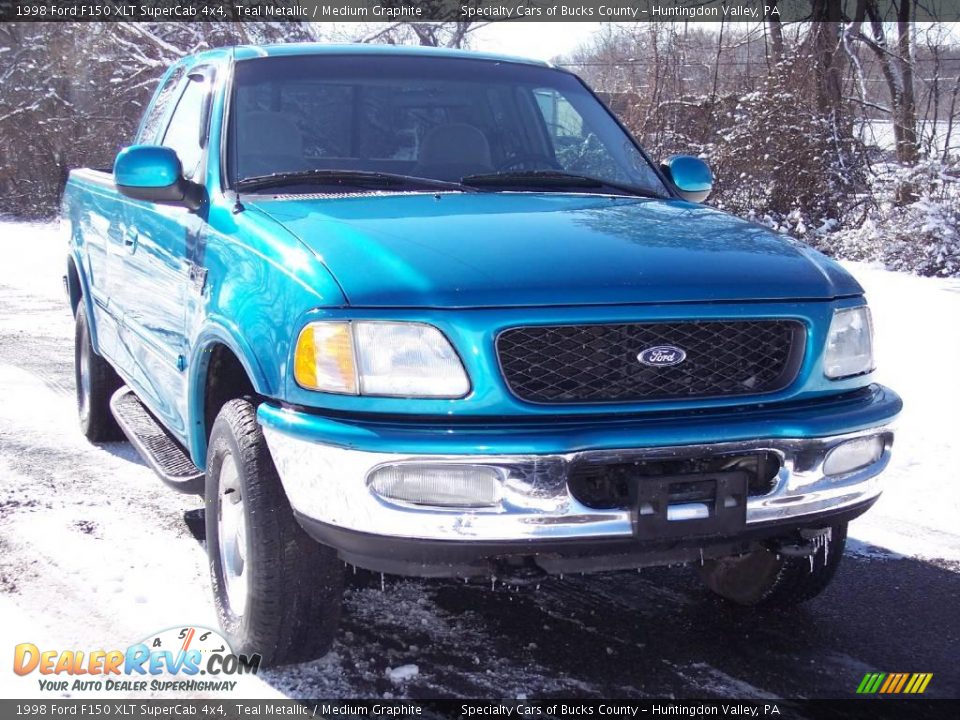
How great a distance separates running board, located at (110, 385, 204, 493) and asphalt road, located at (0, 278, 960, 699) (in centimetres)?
36

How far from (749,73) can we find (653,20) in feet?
5.18

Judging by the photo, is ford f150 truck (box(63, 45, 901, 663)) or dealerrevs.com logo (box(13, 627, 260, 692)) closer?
ford f150 truck (box(63, 45, 901, 663))

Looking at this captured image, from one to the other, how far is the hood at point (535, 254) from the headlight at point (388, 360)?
0.08 m

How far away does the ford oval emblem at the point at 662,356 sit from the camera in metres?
2.88

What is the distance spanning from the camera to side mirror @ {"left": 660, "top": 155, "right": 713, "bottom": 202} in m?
4.50

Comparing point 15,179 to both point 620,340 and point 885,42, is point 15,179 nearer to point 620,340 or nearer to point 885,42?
point 885,42

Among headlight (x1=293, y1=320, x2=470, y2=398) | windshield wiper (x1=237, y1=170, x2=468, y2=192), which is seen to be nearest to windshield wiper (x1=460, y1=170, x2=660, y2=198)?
windshield wiper (x1=237, y1=170, x2=468, y2=192)

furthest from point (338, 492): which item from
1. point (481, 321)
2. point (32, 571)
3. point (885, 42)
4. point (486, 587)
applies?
point (885, 42)

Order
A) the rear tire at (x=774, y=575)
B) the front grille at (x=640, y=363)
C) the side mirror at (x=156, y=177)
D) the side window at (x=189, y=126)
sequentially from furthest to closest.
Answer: the side window at (x=189, y=126)
the side mirror at (x=156, y=177)
the rear tire at (x=774, y=575)
the front grille at (x=640, y=363)

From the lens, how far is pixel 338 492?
272 cm

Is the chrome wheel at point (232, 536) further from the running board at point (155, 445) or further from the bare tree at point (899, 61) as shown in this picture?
the bare tree at point (899, 61)

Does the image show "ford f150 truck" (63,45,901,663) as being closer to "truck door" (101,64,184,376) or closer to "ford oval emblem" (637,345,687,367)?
"ford oval emblem" (637,345,687,367)

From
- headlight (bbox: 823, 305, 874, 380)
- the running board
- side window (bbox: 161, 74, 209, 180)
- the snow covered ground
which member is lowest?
the snow covered ground

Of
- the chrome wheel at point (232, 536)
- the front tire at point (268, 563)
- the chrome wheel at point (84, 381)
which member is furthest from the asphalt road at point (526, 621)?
the chrome wheel at point (84, 381)
